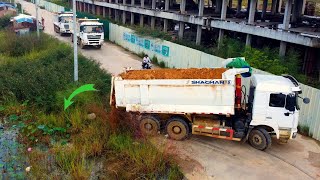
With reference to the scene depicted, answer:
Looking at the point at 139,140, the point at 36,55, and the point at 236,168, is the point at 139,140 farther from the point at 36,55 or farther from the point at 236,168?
the point at 36,55

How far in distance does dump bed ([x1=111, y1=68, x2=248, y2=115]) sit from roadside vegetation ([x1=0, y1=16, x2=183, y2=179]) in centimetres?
83

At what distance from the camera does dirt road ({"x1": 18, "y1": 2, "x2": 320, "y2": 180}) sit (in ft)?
32.0

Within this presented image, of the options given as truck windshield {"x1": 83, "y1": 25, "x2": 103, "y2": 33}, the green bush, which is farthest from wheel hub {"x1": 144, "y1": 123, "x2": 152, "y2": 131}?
truck windshield {"x1": 83, "y1": 25, "x2": 103, "y2": 33}

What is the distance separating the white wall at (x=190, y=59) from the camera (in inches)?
479

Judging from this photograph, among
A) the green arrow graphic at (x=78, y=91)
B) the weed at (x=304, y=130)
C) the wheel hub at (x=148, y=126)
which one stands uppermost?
the green arrow graphic at (x=78, y=91)

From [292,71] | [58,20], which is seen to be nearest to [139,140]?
[292,71]

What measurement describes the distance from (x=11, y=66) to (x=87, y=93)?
6.17 meters

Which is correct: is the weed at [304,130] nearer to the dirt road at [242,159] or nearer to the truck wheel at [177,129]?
the dirt road at [242,159]

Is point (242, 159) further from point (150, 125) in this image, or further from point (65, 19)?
point (65, 19)

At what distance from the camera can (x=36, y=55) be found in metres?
20.1

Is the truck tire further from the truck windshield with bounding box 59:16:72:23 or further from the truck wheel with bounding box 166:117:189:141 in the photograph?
the truck windshield with bounding box 59:16:72:23

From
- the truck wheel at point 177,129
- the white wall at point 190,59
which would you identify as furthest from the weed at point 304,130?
the truck wheel at point 177,129

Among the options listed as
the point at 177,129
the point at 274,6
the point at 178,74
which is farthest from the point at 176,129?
the point at 274,6

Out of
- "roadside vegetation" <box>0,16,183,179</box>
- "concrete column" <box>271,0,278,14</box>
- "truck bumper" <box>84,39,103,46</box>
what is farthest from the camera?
"concrete column" <box>271,0,278,14</box>
